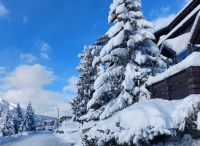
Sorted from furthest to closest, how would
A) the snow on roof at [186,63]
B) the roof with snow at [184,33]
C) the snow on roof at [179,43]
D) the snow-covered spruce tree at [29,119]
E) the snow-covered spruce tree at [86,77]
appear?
the snow-covered spruce tree at [29,119] < the snow-covered spruce tree at [86,77] < the snow on roof at [179,43] < the roof with snow at [184,33] < the snow on roof at [186,63]

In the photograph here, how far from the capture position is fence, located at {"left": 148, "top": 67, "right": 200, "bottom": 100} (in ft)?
23.6

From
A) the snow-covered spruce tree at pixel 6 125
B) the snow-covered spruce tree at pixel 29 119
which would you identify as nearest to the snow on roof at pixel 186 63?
the snow-covered spruce tree at pixel 6 125

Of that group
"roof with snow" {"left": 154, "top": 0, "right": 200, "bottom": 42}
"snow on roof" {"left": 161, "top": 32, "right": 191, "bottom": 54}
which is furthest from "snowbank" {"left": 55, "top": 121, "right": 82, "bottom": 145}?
"roof with snow" {"left": 154, "top": 0, "right": 200, "bottom": 42}

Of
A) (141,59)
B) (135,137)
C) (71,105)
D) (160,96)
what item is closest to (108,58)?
(141,59)

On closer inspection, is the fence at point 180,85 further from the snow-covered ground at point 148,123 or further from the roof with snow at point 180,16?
the roof with snow at point 180,16

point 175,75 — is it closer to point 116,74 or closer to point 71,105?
point 116,74

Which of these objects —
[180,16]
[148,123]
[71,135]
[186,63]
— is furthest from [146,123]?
[71,135]

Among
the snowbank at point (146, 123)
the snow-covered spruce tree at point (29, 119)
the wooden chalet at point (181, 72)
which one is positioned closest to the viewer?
the snowbank at point (146, 123)

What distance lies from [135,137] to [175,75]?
150 inches

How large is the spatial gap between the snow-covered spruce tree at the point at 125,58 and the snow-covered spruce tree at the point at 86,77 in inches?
440

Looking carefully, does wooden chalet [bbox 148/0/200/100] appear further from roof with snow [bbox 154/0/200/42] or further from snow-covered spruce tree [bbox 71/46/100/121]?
snow-covered spruce tree [bbox 71/46/100/121]

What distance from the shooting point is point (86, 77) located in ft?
87.7

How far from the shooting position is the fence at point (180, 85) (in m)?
7.18

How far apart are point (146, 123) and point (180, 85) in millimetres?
3154
